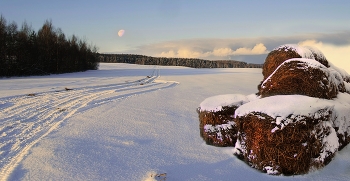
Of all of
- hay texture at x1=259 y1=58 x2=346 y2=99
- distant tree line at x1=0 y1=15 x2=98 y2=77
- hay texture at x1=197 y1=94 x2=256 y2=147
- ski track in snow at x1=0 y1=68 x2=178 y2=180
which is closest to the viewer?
hay texture at x1=259 y1=58 x2=346 y2=99

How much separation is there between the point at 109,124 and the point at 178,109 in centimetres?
266

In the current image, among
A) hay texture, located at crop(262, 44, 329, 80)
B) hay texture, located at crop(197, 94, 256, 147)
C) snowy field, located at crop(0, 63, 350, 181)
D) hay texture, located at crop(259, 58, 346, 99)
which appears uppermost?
hay texture, located at crop(262, 44, 329, 80)

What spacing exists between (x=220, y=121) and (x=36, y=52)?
83.2 feet

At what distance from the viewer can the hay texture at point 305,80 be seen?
3963mm

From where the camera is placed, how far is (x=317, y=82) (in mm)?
3963

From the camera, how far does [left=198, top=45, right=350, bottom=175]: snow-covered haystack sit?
10.8 feet

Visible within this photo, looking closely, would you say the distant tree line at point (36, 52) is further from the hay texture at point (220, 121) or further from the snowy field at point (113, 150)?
the hay texture at point (220, 121)

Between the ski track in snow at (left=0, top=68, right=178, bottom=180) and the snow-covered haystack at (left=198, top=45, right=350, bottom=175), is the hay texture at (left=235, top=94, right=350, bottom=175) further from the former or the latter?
the ski track in snow at (left=0, top=68, right=178, bottom=180)

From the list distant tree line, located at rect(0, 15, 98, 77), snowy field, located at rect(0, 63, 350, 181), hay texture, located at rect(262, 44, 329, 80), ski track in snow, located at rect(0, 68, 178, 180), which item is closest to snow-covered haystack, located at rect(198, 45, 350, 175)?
snowy field, located at rect(0, 63, 350, 181)

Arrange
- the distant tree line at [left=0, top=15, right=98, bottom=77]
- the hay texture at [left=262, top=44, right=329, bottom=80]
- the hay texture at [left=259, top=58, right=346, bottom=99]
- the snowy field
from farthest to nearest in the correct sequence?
the distant tree line at [left=0, top=15, right=98, bottom=77], the hay texture at [left=262, top=44, right=329, bottom=80], the hay texture at [left=259, top=58, right=346, bottom=99], the snowy field

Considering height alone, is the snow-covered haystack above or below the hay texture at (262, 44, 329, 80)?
below

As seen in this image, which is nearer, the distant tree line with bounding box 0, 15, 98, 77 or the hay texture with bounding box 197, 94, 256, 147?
the hay texture with bounding box 197, 94, 256, 147

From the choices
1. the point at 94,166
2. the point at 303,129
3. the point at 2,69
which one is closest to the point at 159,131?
the point at 94,166

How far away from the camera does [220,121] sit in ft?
14.8
